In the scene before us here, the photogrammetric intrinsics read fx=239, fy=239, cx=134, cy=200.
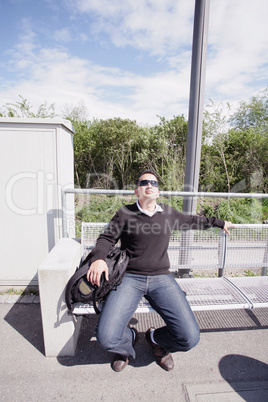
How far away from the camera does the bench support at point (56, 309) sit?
2.09 metres

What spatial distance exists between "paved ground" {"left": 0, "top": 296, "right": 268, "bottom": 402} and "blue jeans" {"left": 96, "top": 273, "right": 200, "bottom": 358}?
0.23 meters

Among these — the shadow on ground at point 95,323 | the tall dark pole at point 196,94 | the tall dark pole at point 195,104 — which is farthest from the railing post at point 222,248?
the shadow on ground at point 95,323

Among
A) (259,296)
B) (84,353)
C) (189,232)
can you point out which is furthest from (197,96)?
(84,353)

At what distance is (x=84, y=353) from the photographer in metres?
2.27

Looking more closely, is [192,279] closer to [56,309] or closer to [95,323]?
[95,323]

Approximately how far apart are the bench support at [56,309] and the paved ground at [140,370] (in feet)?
0.43

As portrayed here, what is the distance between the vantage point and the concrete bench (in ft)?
6.95

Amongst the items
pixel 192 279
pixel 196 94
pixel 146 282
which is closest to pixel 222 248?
pixel 192 279

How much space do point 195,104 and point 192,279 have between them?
2.13 m

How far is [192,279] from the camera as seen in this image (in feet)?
9.02

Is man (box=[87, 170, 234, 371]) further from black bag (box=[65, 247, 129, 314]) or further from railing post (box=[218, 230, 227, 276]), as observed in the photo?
railing post (box=[218, 230, 227, 276])

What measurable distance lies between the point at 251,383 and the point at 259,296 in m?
0.75

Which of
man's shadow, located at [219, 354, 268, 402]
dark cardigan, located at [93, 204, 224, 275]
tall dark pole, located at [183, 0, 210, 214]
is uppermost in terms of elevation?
tall dark pole, located at [183, 0, 210, 214]

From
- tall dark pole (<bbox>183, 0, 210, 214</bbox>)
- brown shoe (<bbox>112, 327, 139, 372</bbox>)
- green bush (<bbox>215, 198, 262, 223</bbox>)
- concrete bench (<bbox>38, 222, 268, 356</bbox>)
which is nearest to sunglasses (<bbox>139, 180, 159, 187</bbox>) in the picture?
concrete bench (<bbox>38, 222, 268, 356</bbox>)
